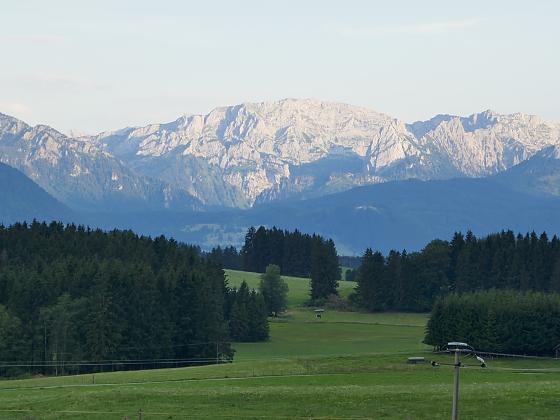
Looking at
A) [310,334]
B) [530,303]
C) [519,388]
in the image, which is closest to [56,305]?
[310,334]

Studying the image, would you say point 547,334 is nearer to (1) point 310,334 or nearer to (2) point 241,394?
(1) point 310,334

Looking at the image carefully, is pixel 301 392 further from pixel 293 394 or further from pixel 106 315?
pixel 106 315

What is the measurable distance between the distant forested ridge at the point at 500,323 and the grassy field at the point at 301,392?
14.2m

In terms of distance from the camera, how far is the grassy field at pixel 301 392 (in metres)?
78.8

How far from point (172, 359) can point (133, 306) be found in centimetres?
881

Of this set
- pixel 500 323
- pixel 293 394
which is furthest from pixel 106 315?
pixel 293 394

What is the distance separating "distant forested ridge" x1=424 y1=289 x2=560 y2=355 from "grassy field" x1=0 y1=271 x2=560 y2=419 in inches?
559

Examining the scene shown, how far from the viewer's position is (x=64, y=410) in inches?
3209

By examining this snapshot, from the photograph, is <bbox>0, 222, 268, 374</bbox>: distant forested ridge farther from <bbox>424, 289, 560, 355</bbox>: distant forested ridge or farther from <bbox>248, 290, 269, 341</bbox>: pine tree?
<bbox>424, 289, 560, 355</bbox>: distant forested ridge

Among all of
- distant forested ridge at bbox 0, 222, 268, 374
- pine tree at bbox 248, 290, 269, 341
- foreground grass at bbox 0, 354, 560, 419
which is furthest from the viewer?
pine tree at bbox 248, 290, 269, 341

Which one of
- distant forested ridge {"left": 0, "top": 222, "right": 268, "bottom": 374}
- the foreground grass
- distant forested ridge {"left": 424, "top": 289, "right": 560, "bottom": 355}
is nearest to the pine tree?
distant forested ridge {"left": 0, "top": 222, "right": 268, "bottom": 374}

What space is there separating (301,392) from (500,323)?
6465cm

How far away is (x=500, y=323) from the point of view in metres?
146

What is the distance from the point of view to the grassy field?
78750 mm
